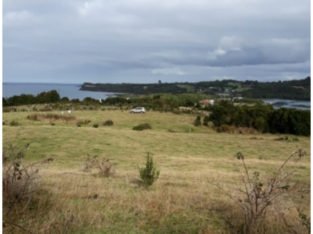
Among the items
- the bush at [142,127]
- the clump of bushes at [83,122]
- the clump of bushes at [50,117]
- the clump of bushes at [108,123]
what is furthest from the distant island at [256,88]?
the clump of bushes at [50,117]

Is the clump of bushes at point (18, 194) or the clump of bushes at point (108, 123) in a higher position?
the clump of bushes at point (18, 194)

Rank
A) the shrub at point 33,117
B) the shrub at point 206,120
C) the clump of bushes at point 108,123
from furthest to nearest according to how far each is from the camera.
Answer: the shrub at point 206,120, the clump of bushes at point 108,123, the shrub at point 33,117

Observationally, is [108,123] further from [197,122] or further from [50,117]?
[197,122]

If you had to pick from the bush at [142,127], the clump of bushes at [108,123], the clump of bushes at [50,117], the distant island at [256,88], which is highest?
the distant island at [256,88]

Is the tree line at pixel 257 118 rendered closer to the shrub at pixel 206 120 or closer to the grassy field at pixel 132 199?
the shrub at pixel 206 120

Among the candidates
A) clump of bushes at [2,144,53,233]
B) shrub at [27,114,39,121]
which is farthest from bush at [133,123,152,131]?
clump of bushes at [2,144,53,233]

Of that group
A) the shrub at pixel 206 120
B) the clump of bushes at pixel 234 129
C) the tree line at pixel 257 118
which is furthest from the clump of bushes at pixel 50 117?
the clump of bushes at pixel 234 129

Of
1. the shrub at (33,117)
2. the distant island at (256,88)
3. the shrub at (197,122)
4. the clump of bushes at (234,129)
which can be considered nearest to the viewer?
the distant island at (256,88)

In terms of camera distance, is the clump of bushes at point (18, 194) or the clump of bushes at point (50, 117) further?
the clump of bushes at point (50, 117)

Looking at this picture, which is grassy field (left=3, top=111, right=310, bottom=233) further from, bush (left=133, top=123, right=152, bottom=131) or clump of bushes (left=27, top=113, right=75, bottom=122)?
clump of bushes (left=27, top=113, right=75, bottom=122)

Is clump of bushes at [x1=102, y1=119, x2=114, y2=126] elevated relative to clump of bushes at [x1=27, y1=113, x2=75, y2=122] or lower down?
lower down

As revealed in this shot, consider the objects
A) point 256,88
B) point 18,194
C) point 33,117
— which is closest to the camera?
point 18,194

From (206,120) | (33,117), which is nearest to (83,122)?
(33,117)

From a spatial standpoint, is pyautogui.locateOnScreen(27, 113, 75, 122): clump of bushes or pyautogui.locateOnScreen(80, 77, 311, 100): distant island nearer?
pyautogui.locateOnScreen(80, 77, 311, 100): distant island
